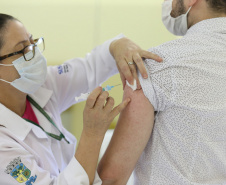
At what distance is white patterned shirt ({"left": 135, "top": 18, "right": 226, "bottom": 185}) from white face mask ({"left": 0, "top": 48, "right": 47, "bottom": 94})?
0.66m

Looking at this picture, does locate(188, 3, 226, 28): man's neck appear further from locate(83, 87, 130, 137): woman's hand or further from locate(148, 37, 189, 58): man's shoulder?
locate(83, 87, 130, 137): woman's hand

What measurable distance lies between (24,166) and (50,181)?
131mm

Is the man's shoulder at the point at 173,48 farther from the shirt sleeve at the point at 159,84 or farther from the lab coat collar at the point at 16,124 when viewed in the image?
the lab coat collar at the point at 16,124

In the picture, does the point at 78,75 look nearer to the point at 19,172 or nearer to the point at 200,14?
the point at 19,172

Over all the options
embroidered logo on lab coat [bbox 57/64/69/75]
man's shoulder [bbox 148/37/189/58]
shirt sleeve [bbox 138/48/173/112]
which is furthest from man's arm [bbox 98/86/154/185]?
embroidered logo on lab coat [bbox 57/64/69/75]

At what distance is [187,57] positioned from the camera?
3.08ft

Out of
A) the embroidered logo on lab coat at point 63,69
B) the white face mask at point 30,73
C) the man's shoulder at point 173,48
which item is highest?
the man's shoulder at point 173,48

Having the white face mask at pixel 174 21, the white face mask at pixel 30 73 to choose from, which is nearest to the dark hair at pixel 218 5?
the white face mask at pixel 174 21

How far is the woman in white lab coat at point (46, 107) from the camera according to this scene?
1.08m

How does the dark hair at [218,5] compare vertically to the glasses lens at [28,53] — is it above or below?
above

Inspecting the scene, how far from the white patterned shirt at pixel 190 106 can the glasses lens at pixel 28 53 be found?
2.23ft

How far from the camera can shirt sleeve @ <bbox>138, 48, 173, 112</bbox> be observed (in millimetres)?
946

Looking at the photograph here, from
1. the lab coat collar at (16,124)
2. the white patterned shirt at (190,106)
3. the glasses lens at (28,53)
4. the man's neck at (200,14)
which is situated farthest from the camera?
the glasses lens at (28,53)

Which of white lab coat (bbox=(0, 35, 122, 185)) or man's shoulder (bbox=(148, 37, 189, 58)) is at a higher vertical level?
man's shoulder (bbox=(148, 37, 189, 58))
